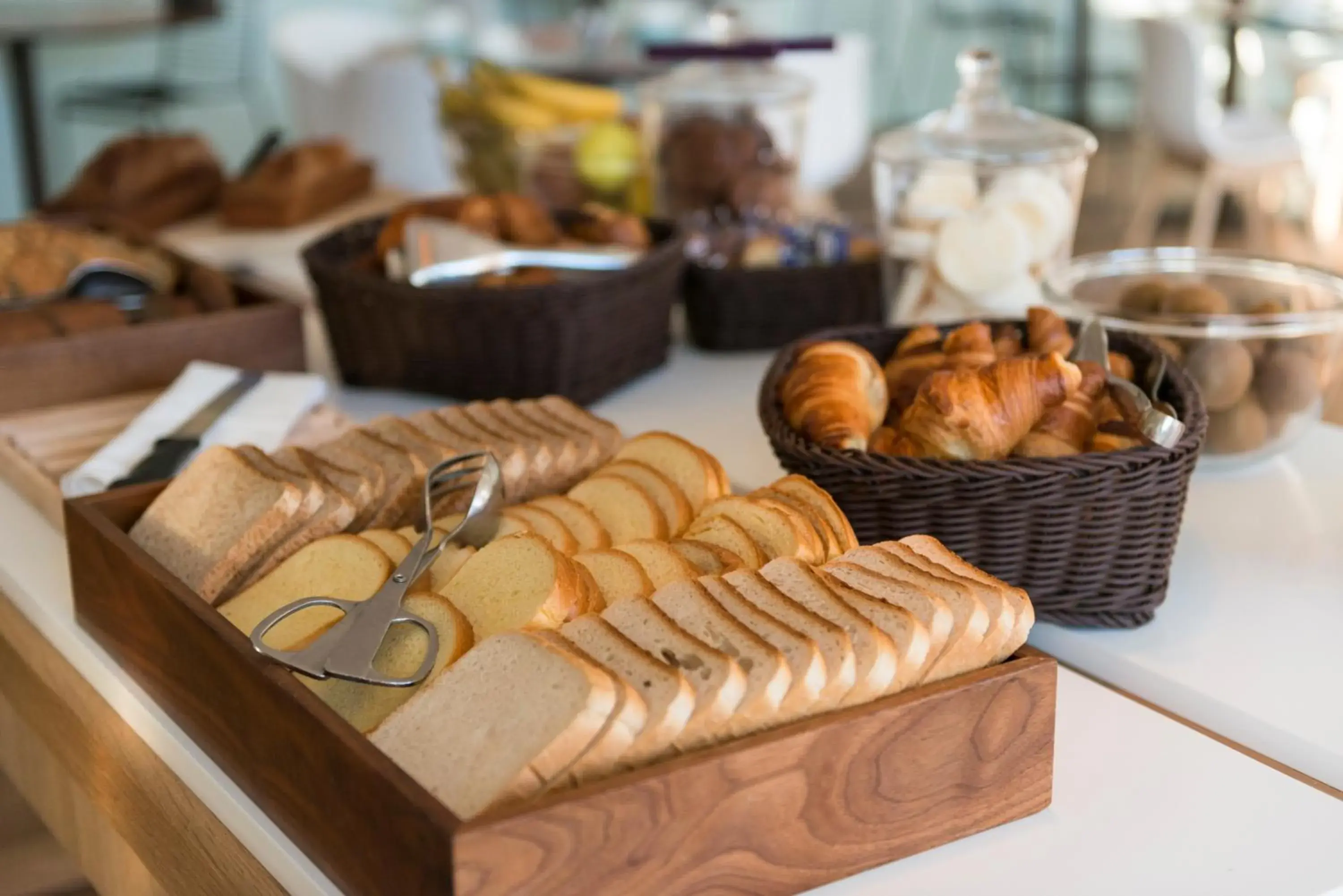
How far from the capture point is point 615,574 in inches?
35.2

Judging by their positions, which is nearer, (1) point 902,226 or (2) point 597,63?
(1) point 902,226

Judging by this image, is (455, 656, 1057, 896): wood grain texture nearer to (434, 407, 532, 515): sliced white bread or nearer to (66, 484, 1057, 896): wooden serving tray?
(66, 484, 1057, 896): wooden serving tray

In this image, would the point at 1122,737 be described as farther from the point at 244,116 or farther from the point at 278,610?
the point at 244,116

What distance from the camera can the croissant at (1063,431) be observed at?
1016 millimetres

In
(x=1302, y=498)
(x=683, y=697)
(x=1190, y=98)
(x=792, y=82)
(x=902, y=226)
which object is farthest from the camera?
(x=1190, y=98)

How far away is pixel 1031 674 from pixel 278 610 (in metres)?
0.42

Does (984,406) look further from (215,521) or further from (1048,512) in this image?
(215,521)

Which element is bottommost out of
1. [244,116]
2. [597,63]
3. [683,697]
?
[244,116]

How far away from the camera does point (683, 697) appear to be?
2.26 feet

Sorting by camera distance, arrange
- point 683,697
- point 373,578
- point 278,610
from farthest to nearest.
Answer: point 373,578, point 278,610, point 683,697

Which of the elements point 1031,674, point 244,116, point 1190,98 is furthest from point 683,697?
point 244,116

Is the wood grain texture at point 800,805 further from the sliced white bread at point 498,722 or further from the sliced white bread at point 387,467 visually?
the sliced white bread at point 387,467

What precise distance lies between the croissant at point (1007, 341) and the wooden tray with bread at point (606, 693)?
0.28 meters

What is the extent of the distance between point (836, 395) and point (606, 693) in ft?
1.49
